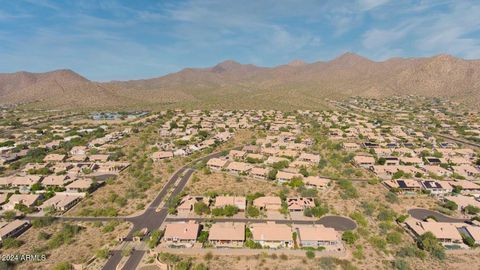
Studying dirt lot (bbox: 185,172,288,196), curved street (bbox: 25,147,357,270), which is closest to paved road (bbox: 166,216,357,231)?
curved street (bbox: 25,147,357,270)

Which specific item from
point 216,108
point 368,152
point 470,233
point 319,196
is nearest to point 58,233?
point 319,196

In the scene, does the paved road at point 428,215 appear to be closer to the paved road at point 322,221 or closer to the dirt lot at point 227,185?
the paved road at point 322,221

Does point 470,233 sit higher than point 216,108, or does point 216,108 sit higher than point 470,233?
point 216,108

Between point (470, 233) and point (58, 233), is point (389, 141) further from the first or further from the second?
point (58, 233)

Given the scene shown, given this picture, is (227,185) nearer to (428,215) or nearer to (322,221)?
(322,221)

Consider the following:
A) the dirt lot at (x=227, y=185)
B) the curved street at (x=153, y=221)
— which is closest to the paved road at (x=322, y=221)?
the curved street at (x=153, y=221)

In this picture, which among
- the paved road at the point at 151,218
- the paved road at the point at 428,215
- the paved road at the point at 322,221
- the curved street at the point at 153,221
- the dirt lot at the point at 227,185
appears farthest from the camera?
the dirt lot at the point at 227,185

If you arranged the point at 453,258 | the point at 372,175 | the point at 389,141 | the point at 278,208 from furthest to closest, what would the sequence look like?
the point at 389,141
the point at 372,175
the point at 278,208
the point at 453,258
